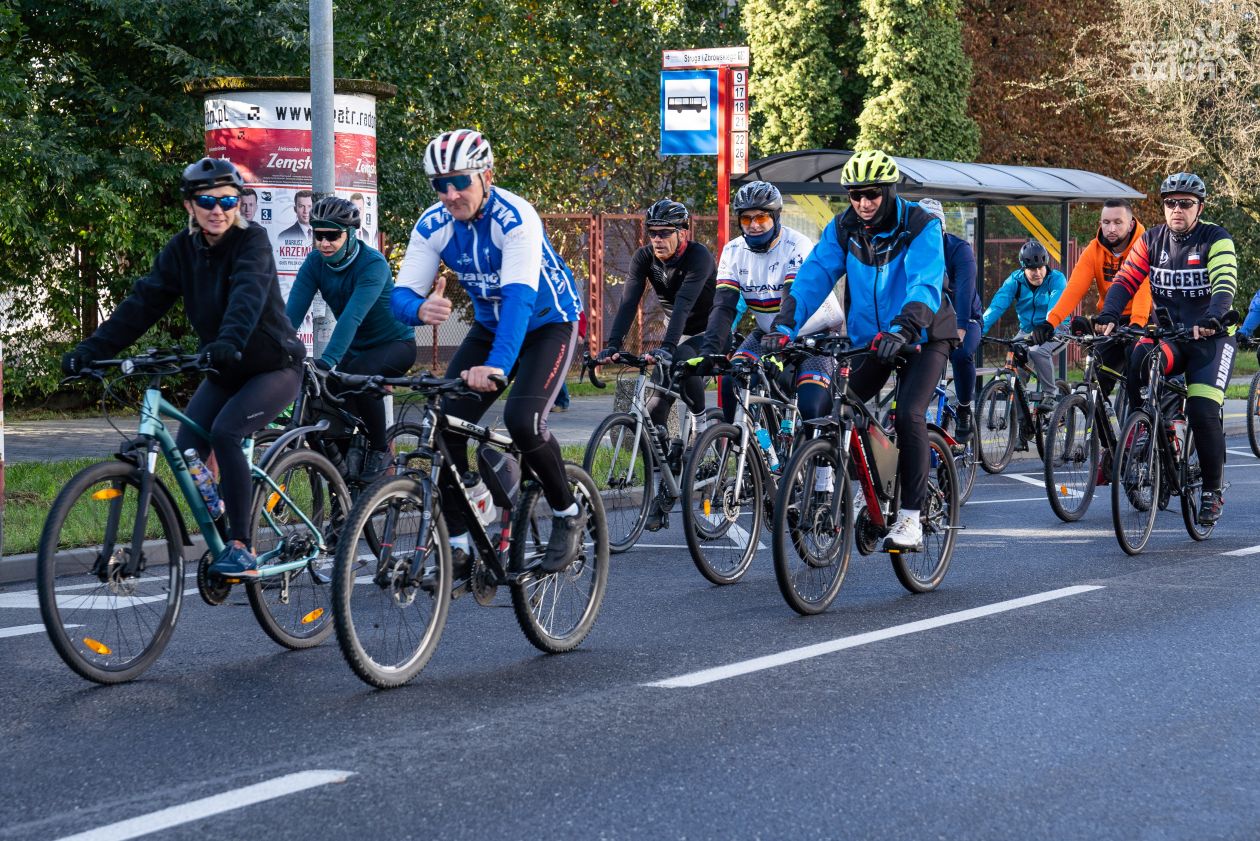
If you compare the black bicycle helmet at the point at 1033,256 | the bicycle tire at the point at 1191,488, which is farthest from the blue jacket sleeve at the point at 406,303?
the black bicycle helmet at the point at 1033,256

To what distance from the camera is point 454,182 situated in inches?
244

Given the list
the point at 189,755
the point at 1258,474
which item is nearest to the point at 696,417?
the point at 189,755

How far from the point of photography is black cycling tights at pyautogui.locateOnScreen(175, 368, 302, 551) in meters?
6.42

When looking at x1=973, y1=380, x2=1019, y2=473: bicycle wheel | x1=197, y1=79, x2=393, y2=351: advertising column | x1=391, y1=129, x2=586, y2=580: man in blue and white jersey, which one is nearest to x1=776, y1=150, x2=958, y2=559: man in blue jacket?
x1=391, y1=129, x2=586, y2=580: man in blue and white jersey

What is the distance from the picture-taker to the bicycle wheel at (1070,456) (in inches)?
414

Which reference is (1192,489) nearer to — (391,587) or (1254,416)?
(391,587)

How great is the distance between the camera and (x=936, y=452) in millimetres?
8219

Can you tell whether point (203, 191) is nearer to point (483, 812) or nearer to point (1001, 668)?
point (483, 812)

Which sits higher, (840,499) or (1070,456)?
(840,499)

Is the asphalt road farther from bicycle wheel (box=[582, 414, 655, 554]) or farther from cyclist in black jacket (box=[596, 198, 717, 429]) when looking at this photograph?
cyclist in black jacket (box=[596, 198, 717, 429])

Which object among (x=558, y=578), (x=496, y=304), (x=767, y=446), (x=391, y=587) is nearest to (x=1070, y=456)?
(x=767, y=446)

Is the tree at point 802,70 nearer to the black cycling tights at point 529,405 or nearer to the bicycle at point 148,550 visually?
the black cycling tights at point 529,405

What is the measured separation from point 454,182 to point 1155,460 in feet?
16.9

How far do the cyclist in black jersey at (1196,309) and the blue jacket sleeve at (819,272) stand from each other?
8.29 feet
